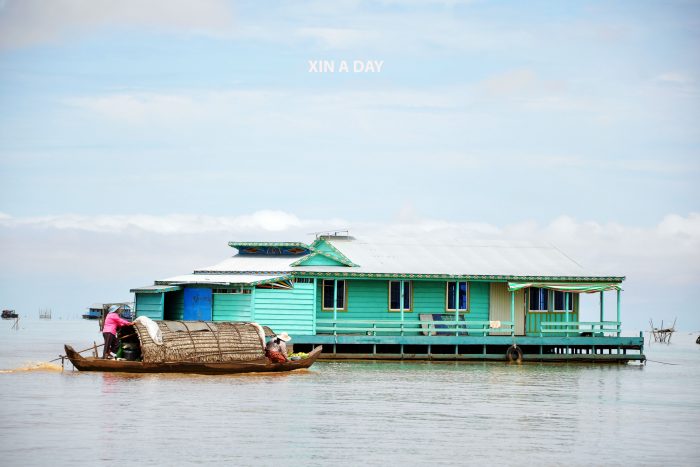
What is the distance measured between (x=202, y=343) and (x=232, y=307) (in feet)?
24.5

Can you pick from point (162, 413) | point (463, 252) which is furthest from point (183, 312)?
point (162, 413)

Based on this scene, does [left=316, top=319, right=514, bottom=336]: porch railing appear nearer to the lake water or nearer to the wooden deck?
the wooden deck

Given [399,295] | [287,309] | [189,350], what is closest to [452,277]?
[399,295]

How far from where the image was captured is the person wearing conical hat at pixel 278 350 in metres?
35.5

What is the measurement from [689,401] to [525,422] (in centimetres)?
977

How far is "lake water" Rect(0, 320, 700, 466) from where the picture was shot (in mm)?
21062

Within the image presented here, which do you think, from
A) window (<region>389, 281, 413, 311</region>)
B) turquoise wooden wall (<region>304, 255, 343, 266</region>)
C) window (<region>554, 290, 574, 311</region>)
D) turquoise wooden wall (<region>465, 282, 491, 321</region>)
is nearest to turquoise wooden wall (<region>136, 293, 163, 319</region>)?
turquoise wooden wall (<region>304, 255, 343, 266</region>)

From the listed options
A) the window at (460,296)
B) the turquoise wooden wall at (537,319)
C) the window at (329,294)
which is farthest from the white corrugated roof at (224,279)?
the turquoise wooden wall at (537,319)

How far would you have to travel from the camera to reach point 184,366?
Result: 33500 millimetres

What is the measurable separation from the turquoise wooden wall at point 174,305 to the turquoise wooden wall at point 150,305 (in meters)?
0.65

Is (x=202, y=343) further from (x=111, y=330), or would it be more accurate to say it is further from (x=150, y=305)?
(x=150, y=305)

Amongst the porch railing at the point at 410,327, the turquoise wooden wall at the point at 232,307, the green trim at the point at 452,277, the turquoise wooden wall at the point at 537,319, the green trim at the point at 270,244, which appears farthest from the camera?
the green trim at the point at 270,244

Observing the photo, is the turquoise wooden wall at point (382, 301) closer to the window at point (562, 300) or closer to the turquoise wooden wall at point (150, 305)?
the window at point (562, 300)

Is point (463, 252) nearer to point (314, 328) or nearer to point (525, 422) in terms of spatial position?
point (314, 328)
